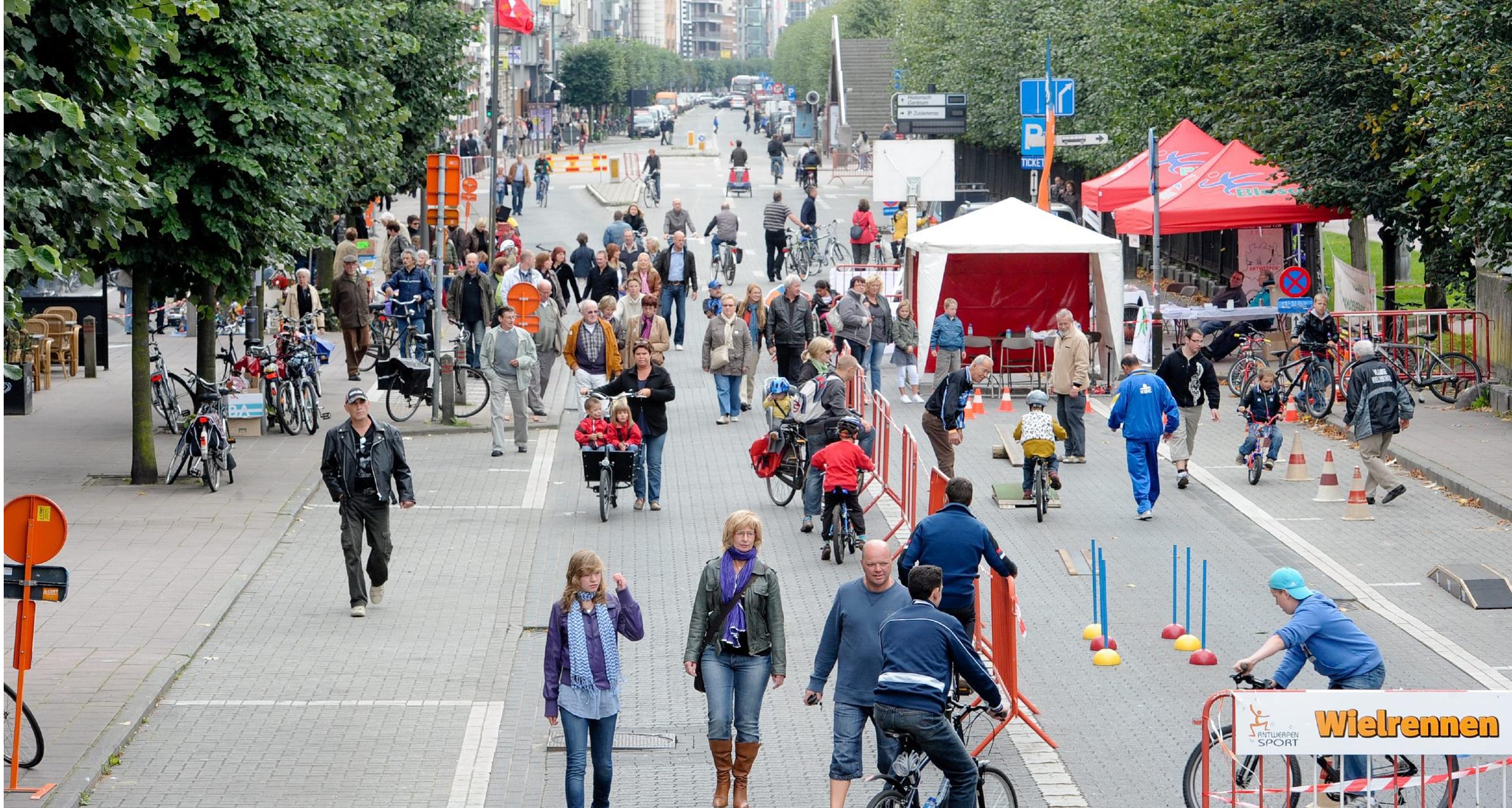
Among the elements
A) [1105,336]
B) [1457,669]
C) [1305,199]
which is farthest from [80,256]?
[1305,199]

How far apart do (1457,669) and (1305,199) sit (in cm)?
1488

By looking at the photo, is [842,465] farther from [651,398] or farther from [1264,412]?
[1264,412]

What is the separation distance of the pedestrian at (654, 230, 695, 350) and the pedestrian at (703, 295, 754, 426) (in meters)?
6.27

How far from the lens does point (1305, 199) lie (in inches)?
1012

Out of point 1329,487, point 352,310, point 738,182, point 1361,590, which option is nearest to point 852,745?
point 1361,590

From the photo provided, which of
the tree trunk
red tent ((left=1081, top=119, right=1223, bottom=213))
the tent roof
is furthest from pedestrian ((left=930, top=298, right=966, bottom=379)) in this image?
the tree trunk

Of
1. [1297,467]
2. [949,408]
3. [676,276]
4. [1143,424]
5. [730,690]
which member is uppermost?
[676,276]

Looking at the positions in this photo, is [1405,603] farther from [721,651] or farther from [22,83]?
[22,83]

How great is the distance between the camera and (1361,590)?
1401 cm

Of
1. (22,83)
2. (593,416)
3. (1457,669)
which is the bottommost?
(1457,669)

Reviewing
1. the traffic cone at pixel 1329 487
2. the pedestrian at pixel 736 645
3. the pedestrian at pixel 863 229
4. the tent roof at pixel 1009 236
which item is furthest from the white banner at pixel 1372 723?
the pedestrian at pixel 863 229

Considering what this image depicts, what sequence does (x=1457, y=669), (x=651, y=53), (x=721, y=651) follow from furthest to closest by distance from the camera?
1. (x=651, y=53)
2. (x=1457, y=669)
3. (x=721, y=651)

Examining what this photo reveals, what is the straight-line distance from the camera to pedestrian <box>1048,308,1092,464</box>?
60.3ft

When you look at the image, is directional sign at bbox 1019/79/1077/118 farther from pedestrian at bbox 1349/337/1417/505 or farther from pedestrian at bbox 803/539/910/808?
pedestrian at bbox 803/539/910/808
